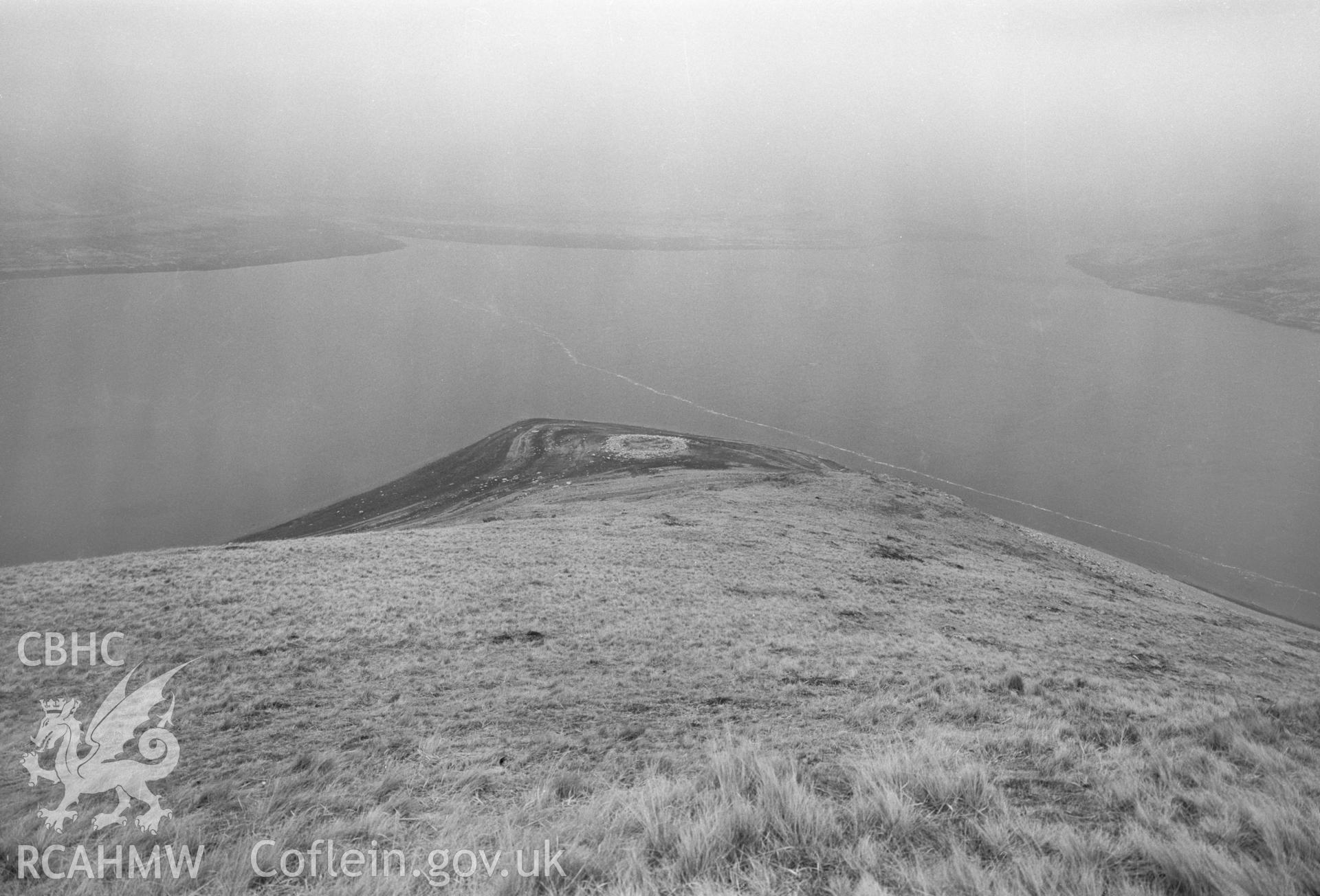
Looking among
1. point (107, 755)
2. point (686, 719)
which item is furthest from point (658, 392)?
point (107, 755)

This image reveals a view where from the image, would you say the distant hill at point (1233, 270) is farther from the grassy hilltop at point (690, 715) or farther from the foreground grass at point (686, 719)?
the grassy hilltop at point (690, 715)

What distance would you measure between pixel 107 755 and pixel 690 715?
5164mm

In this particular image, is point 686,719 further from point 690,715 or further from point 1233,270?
point 1233,270

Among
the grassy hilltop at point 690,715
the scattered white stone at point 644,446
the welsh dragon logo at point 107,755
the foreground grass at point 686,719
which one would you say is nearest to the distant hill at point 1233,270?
the scattered white stone at point 644,446

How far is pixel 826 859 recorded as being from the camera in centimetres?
363

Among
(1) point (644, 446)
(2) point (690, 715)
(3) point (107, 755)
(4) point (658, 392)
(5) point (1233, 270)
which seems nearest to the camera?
(3) point (107, 755)

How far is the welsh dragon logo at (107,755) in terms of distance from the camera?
16.5 feet

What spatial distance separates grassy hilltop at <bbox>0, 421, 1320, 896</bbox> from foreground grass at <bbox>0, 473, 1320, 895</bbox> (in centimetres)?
4

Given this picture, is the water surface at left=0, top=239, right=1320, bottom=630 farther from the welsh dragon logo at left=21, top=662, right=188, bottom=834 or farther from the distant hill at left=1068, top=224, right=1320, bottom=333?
the welsh dragon logo at left=21, top=662, right=188, bottom=834

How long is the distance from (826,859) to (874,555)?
15.8m

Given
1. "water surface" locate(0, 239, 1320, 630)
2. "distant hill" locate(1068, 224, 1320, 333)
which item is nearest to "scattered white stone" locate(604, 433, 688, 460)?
"water surface" locate(0, 239, 1320, 630)

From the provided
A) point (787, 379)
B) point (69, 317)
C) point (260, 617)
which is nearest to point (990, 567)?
point (260, 617)

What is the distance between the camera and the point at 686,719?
23.9 feet

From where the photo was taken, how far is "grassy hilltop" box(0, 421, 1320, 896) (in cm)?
377
